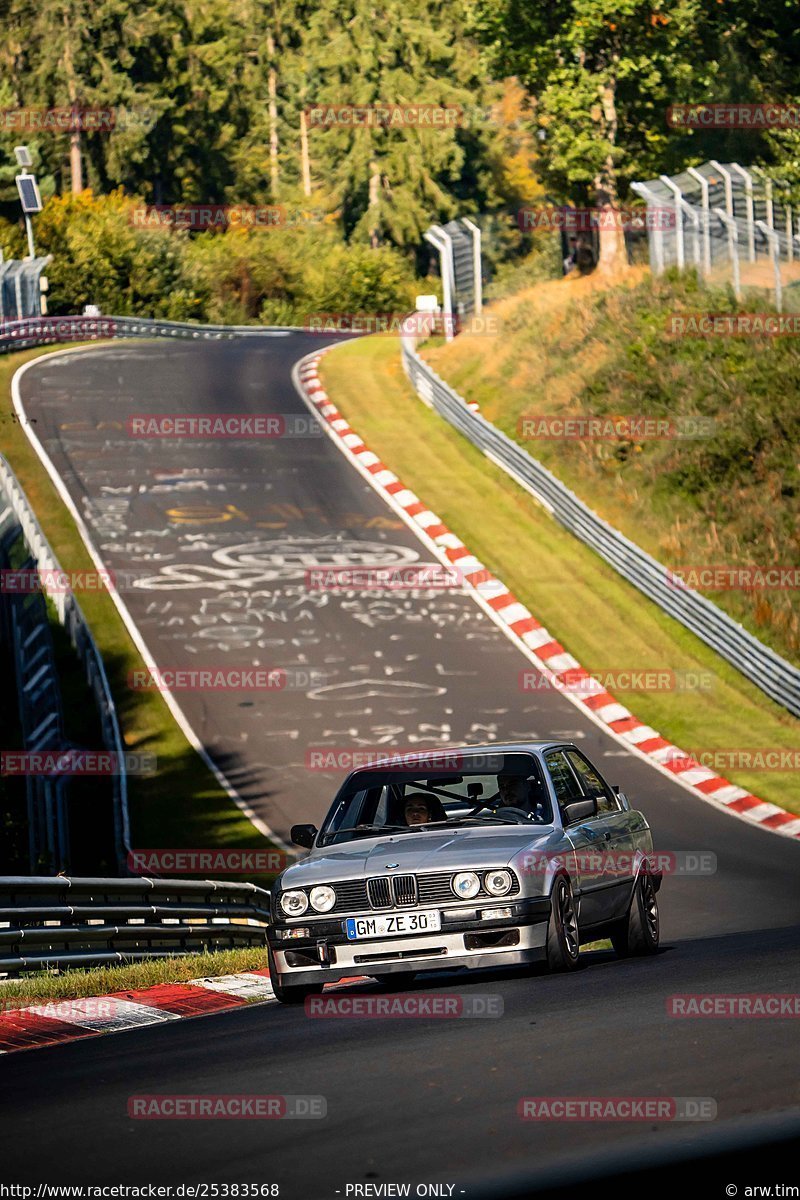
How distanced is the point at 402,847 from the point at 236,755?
1267cm

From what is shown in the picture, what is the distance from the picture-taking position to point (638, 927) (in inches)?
437

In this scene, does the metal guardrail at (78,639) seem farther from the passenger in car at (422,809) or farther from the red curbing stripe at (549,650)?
the passenger in car at (422,809)

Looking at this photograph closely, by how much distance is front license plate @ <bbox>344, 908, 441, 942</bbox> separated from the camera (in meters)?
9.48

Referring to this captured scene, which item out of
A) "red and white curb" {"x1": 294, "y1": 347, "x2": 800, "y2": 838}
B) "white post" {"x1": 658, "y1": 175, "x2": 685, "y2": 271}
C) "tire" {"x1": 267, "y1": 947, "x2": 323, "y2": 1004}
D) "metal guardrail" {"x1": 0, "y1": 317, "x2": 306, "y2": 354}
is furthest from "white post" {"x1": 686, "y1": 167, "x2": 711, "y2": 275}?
"tire" {"x1": 267, "y1": 947, "x2": 323, "y2": 1004}

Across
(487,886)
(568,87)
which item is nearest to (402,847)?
(487,886)

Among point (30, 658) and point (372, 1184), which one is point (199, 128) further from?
point (372, 1184)

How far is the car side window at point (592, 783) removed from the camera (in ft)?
36.6

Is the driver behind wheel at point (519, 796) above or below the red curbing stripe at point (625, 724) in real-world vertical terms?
above

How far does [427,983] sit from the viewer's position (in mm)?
10734
